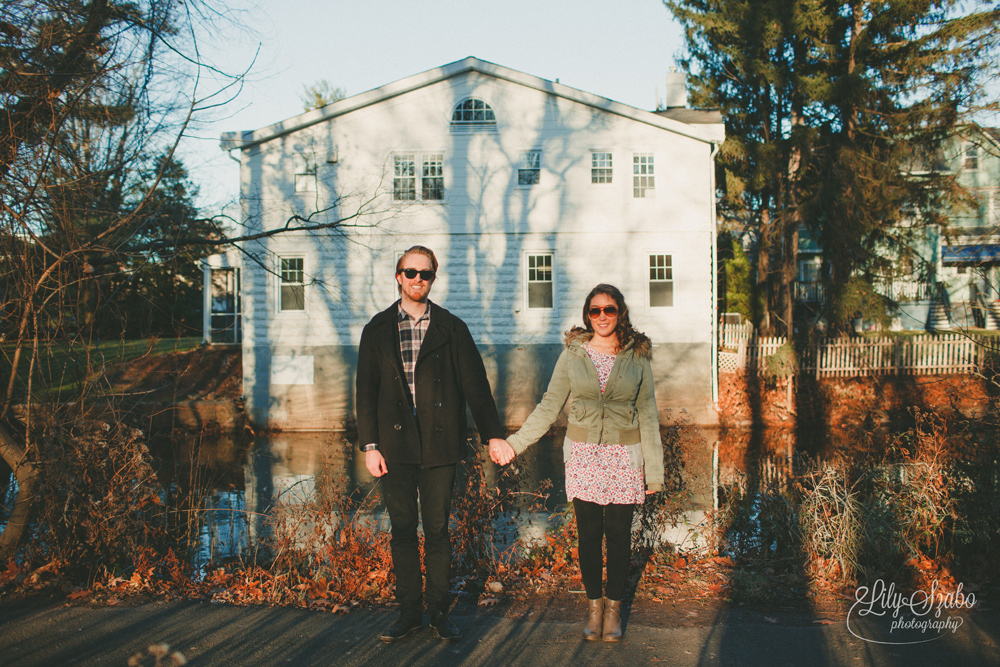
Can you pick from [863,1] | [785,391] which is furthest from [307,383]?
[863,1]

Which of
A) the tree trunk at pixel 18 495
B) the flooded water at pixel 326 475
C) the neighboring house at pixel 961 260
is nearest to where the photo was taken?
Result: the tree trunk at pixel 18 495

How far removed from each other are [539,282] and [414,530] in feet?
48.5

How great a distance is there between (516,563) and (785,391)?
49.7 feet

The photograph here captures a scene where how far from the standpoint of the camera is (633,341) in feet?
13.6

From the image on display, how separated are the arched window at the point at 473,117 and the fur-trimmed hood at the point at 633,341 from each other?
1515 cm

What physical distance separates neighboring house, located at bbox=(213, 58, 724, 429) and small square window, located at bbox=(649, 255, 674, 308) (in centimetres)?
4

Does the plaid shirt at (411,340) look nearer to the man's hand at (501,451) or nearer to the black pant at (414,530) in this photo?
the black pant at (414,530)

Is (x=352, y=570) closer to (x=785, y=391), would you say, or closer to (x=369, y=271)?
(x=369, y=271)

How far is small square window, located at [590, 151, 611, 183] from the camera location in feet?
60.9

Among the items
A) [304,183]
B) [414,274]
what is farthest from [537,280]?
[414,274]

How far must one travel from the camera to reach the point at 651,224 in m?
18.5

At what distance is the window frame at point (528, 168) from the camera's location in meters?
18.5

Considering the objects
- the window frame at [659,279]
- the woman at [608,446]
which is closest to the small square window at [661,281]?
the window frame at [659,279]

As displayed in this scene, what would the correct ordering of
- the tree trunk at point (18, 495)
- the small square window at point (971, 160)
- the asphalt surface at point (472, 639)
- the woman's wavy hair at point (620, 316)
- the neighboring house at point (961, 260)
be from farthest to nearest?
the small square window at point (971, 160), the neighboring house at point (961, 260), the tree trunk at point (18, 495), the woman's wavy hair at point (620, 316), the asphalt surface at point (472, 639)
